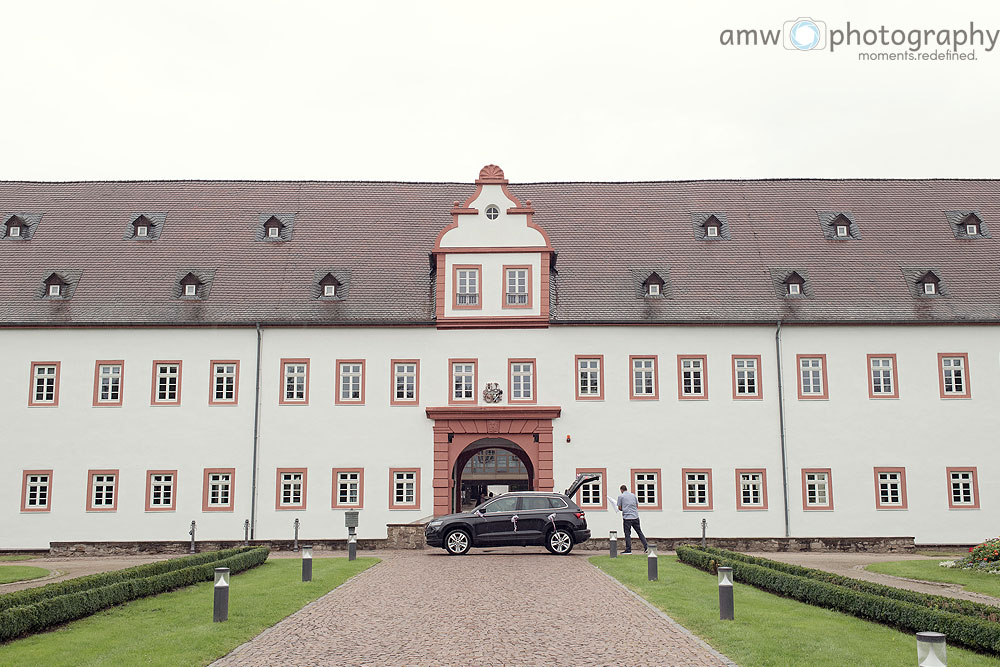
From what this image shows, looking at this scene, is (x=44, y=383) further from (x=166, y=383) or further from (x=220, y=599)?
(x=220, y=599)

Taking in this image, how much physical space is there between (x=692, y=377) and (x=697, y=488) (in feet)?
12.1

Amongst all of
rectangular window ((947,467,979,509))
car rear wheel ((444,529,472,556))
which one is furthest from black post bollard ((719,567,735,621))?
rectangular window ((947,467,979,509))

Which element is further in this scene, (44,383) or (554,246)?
(554,246)

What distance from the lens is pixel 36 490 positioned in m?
32.0

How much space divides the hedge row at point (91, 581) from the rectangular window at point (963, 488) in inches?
899

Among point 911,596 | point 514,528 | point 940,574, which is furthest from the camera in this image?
point 514,528

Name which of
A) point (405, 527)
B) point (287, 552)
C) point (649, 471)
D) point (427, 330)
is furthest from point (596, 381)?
point (287, 552)

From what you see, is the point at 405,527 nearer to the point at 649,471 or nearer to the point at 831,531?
the point at 649,471

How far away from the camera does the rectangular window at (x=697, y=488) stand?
31.8 metres

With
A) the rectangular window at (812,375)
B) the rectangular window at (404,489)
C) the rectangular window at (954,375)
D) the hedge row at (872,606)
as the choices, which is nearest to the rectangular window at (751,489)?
the rectangular window at (812,375)

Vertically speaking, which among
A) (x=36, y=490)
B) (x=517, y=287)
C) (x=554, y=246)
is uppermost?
(x=554, y=246)

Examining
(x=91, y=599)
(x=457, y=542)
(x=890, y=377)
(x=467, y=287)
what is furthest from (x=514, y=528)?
(x=890, y=377)

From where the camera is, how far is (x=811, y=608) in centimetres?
1516

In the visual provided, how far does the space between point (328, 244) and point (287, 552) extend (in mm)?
12159
